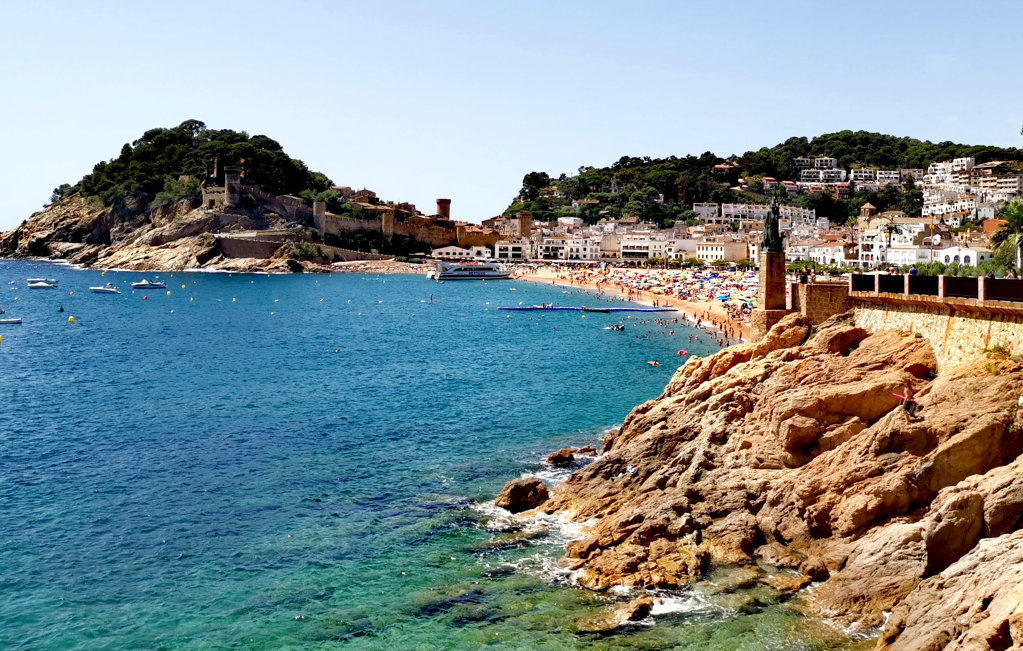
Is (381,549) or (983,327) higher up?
(983,327)

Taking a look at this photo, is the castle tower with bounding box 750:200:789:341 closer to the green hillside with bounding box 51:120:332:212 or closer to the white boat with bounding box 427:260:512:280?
the white boat with bounding box 427:260:512:280

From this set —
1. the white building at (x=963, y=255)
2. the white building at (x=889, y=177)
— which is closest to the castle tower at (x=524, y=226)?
the white building at (x=889, y=177)

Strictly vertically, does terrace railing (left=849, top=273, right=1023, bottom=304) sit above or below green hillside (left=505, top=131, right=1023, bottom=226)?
below

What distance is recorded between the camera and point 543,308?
2793 inches

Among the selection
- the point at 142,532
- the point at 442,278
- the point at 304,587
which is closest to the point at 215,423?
the point at 142,532

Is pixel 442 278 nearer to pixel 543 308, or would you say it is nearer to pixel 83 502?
pixel 543 308

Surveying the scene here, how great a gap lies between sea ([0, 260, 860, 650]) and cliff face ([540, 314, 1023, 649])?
3.04ft

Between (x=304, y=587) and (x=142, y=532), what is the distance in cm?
520

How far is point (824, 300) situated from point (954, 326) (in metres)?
4.44

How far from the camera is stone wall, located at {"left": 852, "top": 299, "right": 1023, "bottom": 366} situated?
1648 centimetres

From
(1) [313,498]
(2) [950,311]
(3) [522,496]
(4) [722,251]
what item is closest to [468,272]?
(4) [722,251]

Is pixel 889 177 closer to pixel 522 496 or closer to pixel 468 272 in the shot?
pixel 468 272

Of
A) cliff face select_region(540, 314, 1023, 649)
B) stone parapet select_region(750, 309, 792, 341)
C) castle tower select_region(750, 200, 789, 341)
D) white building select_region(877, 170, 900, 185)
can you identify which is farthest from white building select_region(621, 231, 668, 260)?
cliff face select_region(540, 314, 1023, 649)

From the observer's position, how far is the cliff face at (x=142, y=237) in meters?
122
